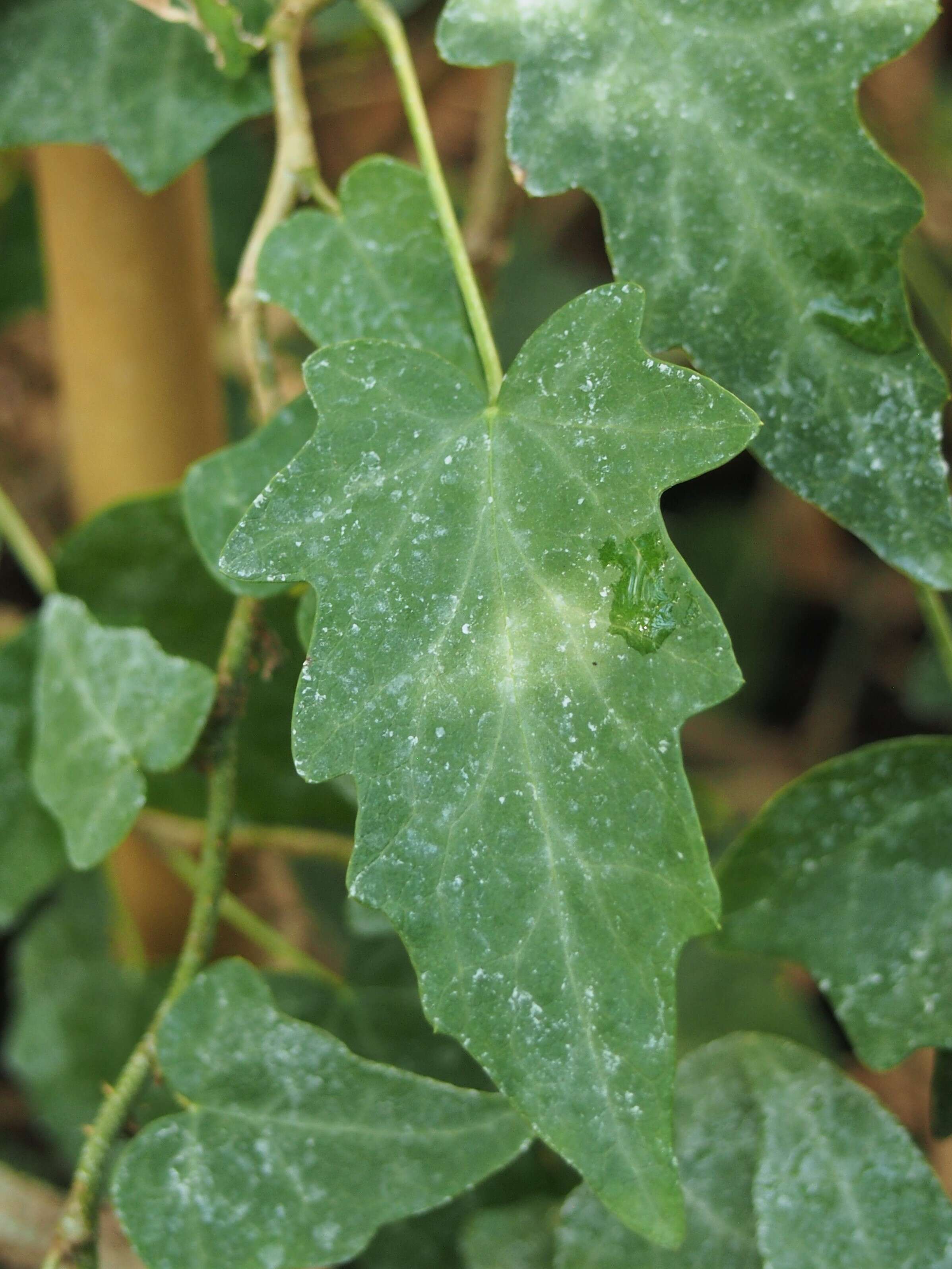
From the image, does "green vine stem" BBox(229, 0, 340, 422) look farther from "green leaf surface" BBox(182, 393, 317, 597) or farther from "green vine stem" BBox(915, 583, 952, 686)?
"green vine stem" BBox(915, 583, 952, 686)

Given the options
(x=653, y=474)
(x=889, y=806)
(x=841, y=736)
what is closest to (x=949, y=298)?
(x=841, y=736)

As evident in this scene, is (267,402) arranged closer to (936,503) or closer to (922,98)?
(936,503)

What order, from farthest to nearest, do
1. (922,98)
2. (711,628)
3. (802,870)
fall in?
(922,98) → (802,870) → (711,628)

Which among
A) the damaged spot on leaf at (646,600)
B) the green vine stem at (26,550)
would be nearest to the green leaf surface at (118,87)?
the green vine stem at (26,550)

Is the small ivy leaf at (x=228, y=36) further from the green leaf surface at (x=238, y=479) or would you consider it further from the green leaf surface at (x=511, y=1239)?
the green leaf surface at (x=511, y=1239)

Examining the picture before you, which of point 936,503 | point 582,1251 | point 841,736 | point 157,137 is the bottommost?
point 841,736

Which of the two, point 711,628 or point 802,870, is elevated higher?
point 711,628

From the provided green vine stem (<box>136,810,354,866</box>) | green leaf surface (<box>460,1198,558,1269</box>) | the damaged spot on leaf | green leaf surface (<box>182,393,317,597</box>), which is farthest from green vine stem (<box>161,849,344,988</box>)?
the damaged spot on leaf

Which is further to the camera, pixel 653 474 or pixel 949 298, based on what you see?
pixel 949 298
